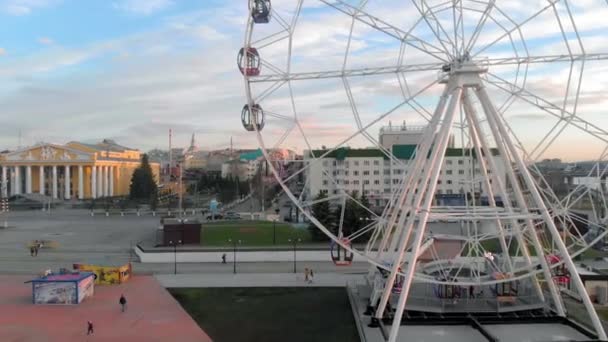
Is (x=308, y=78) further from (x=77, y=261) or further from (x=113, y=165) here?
(x=113, y=165)

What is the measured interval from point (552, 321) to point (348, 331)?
25.1 feet

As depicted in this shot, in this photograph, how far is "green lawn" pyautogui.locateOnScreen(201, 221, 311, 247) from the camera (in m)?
42.5

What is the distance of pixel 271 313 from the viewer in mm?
23891

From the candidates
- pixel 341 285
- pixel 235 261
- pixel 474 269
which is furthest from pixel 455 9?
pixel 235 261

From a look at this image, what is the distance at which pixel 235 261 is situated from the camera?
3591cm

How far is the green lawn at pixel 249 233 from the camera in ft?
139

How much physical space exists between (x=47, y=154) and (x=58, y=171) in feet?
15.5

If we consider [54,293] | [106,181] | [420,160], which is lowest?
[54,293]

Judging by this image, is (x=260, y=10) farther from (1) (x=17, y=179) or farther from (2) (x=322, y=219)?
(1) (x=17, y=179)

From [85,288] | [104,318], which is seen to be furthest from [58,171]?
[104,318]

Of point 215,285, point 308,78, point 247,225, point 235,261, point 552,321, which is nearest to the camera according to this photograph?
point 308,78

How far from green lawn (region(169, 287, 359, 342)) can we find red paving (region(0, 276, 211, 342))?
793 millimetres

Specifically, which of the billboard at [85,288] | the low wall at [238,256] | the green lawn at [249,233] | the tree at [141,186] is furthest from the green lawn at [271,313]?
the tree at [141,186]

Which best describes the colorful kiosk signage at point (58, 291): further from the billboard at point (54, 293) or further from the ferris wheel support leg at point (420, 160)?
the ferris wheel support leg at point (420, 160)
